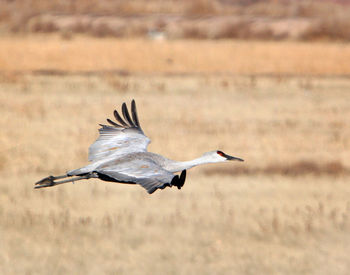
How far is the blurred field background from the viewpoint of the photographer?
34.9 ft

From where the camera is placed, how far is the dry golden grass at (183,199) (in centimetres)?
1042

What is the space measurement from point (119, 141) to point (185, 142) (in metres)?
6.85

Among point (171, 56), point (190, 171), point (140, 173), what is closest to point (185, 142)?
point (190, 171)

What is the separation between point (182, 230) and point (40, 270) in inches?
89.0

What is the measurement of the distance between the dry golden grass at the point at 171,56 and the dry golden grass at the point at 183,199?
5.10m

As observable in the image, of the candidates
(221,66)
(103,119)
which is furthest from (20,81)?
(221,66)

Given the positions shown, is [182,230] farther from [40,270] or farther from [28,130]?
[28,130]

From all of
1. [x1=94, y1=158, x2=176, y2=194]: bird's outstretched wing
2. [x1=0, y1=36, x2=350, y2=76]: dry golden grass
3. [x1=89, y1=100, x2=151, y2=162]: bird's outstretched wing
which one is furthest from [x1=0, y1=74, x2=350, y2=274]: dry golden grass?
[x1=0, y1=36, x2=350, y2=76]: dry golden grass

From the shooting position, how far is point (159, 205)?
40.1 feet

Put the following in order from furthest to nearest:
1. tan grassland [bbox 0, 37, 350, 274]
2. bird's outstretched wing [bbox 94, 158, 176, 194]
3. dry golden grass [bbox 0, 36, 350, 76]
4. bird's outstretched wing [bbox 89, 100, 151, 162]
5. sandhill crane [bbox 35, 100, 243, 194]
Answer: dry golden grass [bbox 0, 36, 350, 76]
tan grassland [bbox 0, 37, 350, 274]
bird's outstretched wing [bbox 89, 100, 151, 162]
sandhill crane [bbox 35, 100, 243, 194]
bird's outstretched wing [bbox 94, 158, 176, 194]

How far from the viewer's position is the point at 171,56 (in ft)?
91.1

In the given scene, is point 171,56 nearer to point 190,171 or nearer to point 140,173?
point 190,171

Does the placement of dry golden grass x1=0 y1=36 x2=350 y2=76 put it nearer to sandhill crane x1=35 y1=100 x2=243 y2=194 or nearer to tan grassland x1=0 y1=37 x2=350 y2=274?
tan grassland x1=0 y1=37 x2=350 y2=274

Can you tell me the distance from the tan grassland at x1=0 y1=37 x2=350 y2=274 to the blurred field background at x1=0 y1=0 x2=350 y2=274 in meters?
0.03
